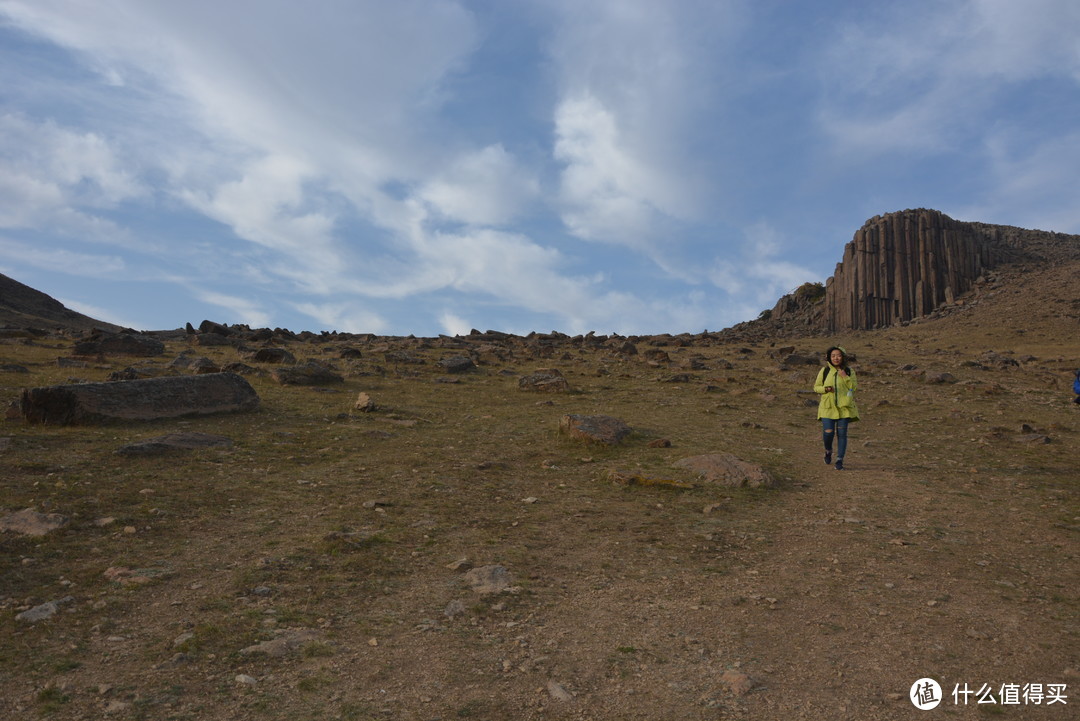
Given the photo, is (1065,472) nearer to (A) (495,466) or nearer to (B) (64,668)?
(A) (495,466)

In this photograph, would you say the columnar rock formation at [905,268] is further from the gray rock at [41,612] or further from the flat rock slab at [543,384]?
the gray rock at [41,612]

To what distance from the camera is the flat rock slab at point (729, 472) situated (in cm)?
1140

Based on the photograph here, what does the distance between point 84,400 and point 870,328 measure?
66.6 meters

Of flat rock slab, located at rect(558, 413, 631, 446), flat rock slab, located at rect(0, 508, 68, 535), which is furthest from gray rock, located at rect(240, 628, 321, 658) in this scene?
flat rock slab, located at rect(558, 413, 631, 446)

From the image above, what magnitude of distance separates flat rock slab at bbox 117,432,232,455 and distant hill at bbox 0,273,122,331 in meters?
57.9

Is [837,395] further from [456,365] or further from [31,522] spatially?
[456,365]

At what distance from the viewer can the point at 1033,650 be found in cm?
563

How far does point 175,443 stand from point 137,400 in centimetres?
370

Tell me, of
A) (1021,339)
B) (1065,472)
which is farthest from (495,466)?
(1021,339)

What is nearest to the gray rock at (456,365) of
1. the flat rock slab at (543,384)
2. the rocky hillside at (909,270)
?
the flat rock slab at (543,384)

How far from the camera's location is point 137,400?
1482 cm

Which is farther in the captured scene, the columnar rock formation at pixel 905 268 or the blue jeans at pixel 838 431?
the columnar rock formation at pixel 905 268

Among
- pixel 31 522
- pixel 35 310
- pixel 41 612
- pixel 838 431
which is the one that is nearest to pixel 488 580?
pixel 41 612

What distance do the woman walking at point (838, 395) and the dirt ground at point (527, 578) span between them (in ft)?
2.52
